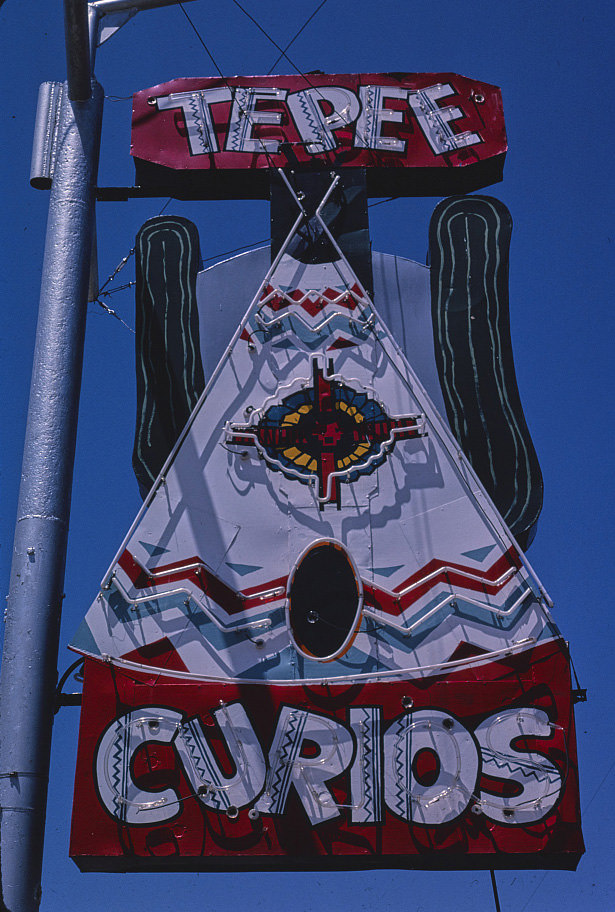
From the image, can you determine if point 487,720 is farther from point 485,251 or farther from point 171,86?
point 171,86

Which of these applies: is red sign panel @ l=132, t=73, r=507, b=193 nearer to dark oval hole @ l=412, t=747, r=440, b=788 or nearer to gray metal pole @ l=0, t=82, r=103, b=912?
gray metal pole @ l=0, t=82, r=103, b=912

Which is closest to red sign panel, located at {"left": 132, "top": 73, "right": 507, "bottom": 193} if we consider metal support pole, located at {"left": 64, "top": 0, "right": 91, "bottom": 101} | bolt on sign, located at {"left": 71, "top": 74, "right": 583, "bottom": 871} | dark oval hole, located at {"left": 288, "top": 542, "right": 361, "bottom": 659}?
bolt on sign, located at {"left": 71, "top": 74, "right": 583, "bottom": 871}

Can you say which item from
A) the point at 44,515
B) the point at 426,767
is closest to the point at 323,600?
the point at 426,767

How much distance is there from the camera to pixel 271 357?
430 inches

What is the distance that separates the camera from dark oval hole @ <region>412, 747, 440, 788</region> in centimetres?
892

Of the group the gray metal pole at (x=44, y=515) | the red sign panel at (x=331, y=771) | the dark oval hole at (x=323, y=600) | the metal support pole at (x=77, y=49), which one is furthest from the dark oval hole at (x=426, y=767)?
the metal support pole at (x=77, y=49)

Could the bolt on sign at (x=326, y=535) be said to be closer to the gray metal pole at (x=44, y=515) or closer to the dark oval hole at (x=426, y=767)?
the dark oval hole at (x=426, y=767)

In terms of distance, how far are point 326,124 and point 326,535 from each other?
4.96 metres

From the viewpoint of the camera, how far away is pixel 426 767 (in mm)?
8961

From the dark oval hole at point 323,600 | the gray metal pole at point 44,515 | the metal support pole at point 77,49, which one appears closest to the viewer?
the gray metal pole at point 44,515

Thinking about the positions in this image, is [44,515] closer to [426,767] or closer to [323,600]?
[323,600]

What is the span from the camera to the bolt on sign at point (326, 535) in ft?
29.0

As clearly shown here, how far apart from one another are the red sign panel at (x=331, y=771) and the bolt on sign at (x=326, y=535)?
2 cm

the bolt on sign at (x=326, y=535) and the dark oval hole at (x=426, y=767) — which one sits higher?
the bolt on sign at (x=326, y=535)
